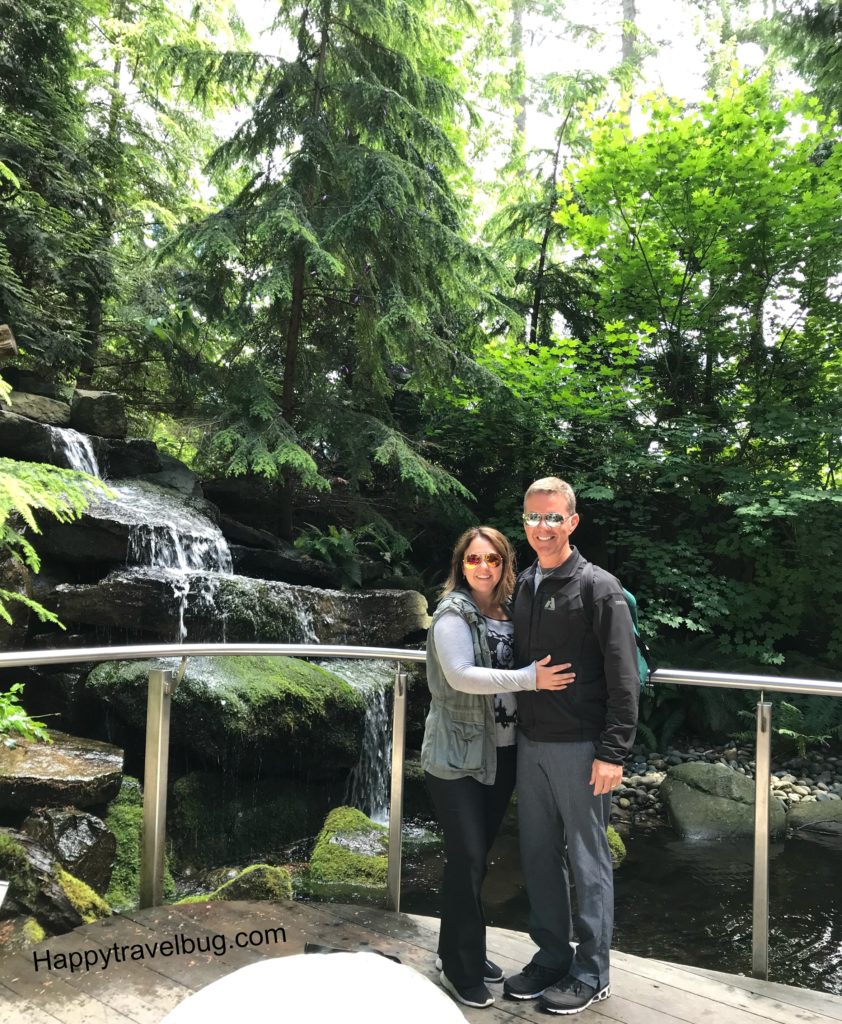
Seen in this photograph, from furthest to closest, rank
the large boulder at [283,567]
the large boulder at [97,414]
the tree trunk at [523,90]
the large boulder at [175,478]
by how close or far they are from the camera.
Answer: the tree trunk at [523,90]
the large boulder at [97,414]
the large boulder at [175,478]
the large boulder at [283,567]

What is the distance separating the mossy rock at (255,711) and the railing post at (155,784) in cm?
268

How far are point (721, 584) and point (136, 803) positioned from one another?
25.5 ft

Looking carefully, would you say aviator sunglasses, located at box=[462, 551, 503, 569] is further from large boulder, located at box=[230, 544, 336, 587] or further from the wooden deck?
large boulder, located at box=[230, 544, 336, 587]

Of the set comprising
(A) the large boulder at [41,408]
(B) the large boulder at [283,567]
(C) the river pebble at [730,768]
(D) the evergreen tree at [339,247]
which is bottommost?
(C) the river pebble at [730,768]

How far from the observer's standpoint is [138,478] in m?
9.79

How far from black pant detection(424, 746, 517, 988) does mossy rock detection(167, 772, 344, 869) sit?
383 centimetres

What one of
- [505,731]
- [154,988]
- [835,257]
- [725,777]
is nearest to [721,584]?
[725,777]

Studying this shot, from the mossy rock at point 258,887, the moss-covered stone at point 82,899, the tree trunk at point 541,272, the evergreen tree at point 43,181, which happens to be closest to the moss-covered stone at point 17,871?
the moss-covered stone at point 82,899

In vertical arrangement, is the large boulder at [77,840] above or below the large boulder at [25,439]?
below

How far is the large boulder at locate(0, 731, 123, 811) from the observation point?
4.80 metres

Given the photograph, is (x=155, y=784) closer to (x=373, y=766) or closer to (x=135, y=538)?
(x=373, y=766)

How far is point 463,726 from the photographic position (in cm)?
249

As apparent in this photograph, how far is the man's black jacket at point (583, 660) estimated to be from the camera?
7.75 ft

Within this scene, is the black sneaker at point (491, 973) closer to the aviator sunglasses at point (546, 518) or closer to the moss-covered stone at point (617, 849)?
the aviator sunglasses at point (546, 518)
